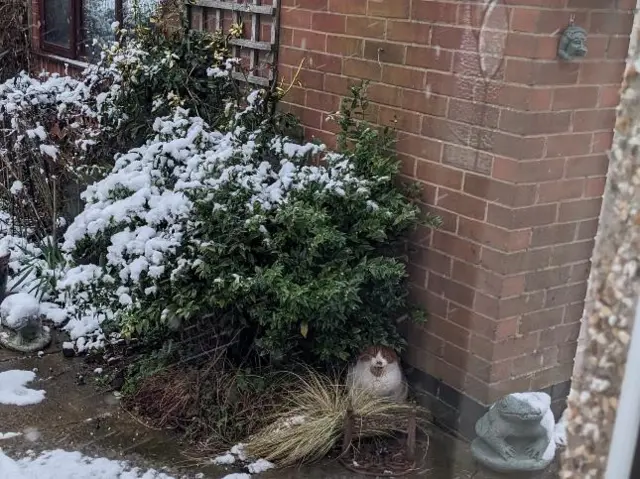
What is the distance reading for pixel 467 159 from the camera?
3.31 m

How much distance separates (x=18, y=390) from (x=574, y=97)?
290cm

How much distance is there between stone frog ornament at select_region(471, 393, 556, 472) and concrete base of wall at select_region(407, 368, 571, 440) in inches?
8.2

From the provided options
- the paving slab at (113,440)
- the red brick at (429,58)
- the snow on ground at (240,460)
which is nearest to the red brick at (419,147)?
the red brick at (429,58)

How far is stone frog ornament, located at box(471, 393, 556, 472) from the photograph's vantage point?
10.4 ft

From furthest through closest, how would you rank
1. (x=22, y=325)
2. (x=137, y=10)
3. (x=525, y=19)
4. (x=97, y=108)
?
(x=137, y=10)
(x=97, y=108)
(x=22, y=325)
(x=525, y=19)

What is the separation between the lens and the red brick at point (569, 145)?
125 inches

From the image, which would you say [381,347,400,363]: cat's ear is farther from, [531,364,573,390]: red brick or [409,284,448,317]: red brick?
[531,364,573,390]: red brick

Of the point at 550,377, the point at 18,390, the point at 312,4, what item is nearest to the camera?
the point at 550,377

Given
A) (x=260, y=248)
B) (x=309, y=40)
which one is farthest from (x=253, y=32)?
(x=260, y=248)

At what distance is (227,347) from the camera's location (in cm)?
367

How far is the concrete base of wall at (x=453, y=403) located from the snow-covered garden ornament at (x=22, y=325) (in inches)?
83.1

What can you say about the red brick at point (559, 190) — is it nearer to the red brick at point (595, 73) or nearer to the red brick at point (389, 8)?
the red brick at point (595, 73)

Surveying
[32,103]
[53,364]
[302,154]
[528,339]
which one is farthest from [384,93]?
[32,103]

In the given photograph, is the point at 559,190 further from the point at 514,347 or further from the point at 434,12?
the point at 434,12
